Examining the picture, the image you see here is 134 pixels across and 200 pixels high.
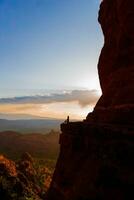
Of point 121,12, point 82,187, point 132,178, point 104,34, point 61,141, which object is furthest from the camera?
point 104,34

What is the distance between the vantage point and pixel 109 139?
3544cm

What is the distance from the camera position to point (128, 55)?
5244 cm

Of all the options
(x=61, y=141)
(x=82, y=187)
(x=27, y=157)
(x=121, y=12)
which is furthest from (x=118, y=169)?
(x=27, y=157)

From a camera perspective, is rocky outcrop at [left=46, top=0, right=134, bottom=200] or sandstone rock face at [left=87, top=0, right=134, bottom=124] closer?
rocky outcrop at [left=46, top=0, right=134, bottom=200]

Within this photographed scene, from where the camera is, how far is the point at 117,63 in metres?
55.0

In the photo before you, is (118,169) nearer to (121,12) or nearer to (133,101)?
(133,101)

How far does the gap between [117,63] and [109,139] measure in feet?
71.7

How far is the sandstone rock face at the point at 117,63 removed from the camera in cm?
4229

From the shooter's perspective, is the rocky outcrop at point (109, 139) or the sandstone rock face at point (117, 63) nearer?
the rocky outcrop at point (109, 139)

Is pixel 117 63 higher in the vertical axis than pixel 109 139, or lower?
higher

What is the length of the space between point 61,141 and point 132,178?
18.5 metres

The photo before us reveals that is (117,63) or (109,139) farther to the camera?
(117,63)

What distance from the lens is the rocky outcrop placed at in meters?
32.9

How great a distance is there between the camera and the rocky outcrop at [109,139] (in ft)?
108
